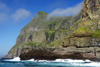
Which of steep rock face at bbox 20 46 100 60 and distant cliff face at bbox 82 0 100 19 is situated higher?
distant cliff face at bbox 82 0 100 19

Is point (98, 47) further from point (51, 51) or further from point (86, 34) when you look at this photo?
point (51, 51)

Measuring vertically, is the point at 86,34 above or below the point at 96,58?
above

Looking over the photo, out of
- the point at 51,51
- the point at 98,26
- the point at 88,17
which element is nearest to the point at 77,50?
the point at 51,51

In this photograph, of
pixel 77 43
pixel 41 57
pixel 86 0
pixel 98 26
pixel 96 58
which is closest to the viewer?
pixel 96 58

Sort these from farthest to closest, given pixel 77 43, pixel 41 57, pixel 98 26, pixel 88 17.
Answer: pixel 88 17
pixel 98 26
pixel 77 43
pixel 41 57

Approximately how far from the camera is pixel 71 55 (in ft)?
258

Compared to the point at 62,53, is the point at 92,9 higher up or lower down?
higher up

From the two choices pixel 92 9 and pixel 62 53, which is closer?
pixel 62 53

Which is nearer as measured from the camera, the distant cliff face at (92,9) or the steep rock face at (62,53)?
the steep rock face at (62,53)

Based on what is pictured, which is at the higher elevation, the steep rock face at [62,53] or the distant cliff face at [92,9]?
the distant cliff face at [92,9]

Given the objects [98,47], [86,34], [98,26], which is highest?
[98,26]

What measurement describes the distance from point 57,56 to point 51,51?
5.84 metres

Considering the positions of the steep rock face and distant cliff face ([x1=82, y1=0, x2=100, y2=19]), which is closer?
the steep rock face

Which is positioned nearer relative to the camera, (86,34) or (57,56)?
(57,56)
